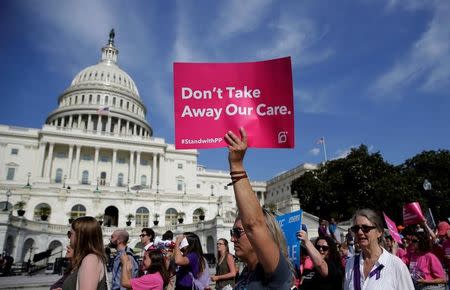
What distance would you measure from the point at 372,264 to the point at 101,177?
244ft

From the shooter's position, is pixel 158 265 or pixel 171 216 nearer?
pixel 158 265

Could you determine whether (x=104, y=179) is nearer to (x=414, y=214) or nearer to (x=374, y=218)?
(x=414, y=214)

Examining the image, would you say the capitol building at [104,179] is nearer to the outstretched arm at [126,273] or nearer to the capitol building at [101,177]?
the capitol building at [101,177]

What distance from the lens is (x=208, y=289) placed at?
607 cm

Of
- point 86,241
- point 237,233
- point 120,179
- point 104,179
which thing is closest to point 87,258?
point 86,241

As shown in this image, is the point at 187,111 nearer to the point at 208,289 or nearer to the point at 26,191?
the point at 208,289

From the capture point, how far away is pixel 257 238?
2.36m

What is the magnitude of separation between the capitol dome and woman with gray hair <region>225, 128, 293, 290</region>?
8104 centimetres

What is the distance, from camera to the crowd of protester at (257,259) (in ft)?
7.94

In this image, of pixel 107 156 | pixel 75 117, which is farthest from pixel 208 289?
pixel 75 117

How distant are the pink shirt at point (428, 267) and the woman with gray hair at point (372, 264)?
2.98m

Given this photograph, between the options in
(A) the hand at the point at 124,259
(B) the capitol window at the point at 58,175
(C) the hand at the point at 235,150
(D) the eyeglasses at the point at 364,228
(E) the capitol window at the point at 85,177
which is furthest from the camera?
(E) the capitol window at the point at 85,177

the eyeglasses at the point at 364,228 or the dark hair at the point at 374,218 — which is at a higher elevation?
the dark hair at the point at 374,218

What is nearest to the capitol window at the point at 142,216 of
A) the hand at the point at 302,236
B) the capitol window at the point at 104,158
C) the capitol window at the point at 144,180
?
the capitol window at the point at 144,180
